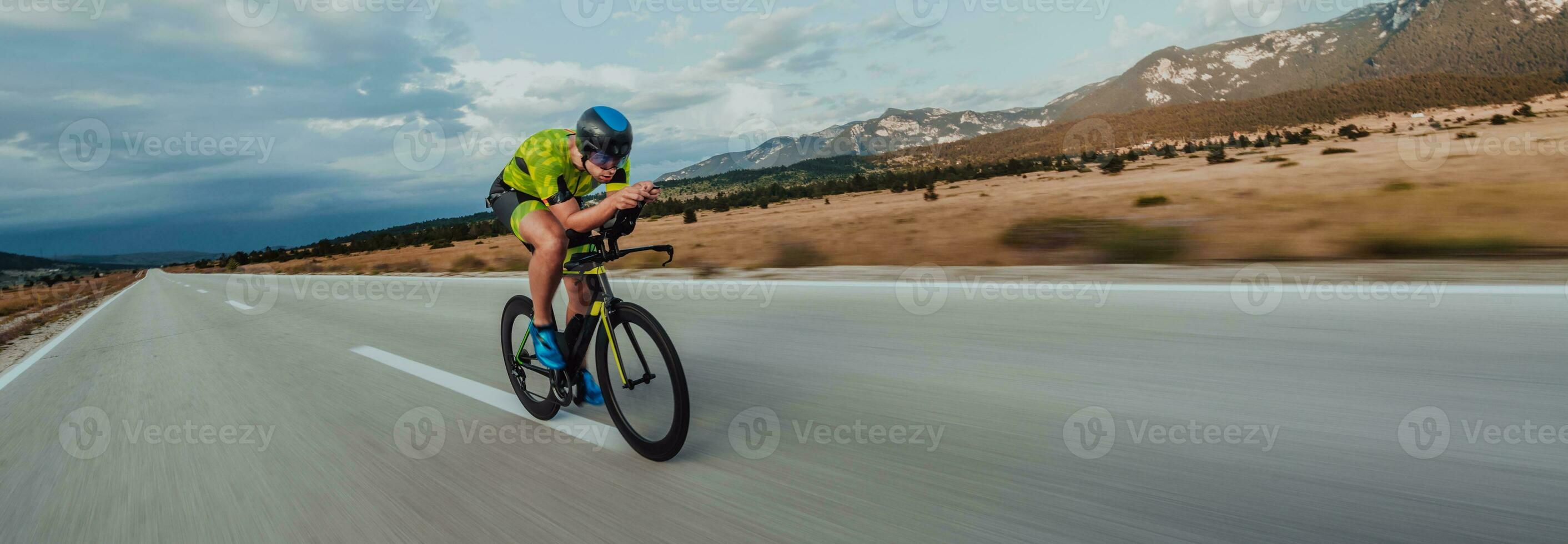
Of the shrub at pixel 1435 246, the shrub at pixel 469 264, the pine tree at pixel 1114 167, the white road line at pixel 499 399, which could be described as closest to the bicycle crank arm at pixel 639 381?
the white road line at pixel 499 399

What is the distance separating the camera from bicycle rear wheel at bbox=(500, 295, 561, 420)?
3.81 metres

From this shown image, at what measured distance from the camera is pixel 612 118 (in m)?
2.87

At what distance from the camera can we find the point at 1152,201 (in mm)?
12180

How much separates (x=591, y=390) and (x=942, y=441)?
162 cm

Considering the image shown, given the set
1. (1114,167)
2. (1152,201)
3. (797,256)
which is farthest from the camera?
(1114,167)

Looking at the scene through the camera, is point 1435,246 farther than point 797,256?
No

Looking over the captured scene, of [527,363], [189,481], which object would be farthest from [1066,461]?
[189,481]

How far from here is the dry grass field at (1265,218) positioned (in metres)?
7.31

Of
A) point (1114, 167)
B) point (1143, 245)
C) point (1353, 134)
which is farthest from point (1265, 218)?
point (1353, 134)

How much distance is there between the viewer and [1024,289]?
579 centimetres

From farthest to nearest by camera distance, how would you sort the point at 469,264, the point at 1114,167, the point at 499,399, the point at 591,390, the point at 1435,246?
the point at 1114,167
the point at 469,264
the point at 1435,246
the point at 499,399
the point at 591,390

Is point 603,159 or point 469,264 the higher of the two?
point 603,159

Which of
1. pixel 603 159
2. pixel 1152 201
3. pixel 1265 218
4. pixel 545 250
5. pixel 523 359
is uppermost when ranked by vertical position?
pixel 603 159

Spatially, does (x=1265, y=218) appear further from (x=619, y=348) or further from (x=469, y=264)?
(x=469, y=264)
